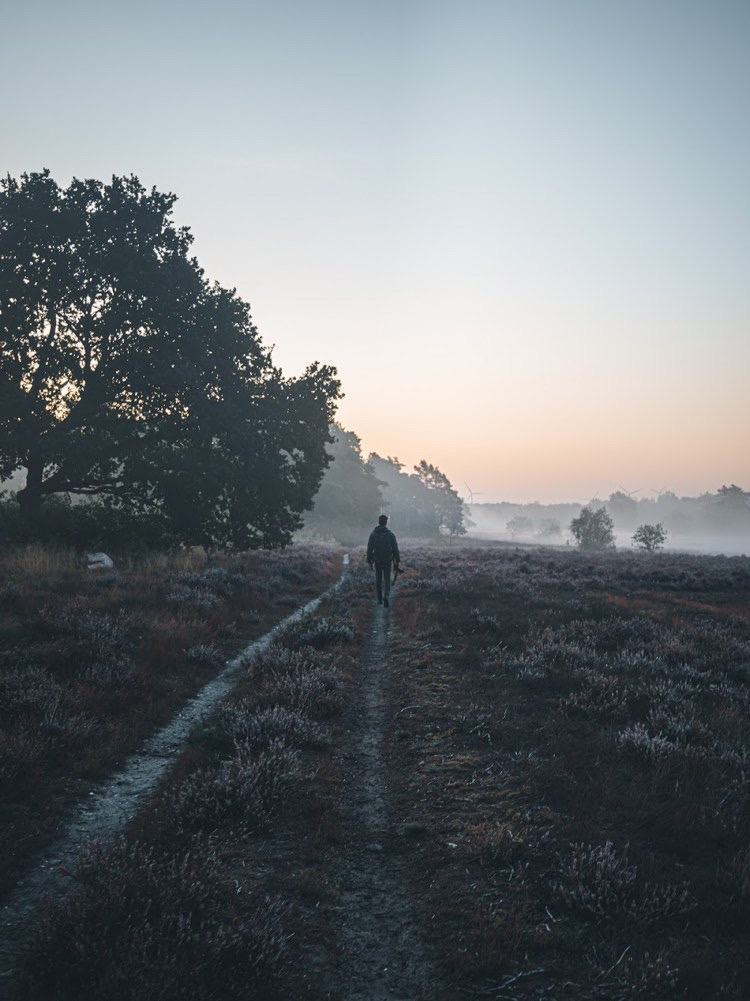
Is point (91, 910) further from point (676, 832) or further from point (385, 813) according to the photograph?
point (676, 832)

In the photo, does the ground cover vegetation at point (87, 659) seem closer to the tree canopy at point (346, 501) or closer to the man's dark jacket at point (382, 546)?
the man's dark jacket at point (382, 546)

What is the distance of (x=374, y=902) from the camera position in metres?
4.51

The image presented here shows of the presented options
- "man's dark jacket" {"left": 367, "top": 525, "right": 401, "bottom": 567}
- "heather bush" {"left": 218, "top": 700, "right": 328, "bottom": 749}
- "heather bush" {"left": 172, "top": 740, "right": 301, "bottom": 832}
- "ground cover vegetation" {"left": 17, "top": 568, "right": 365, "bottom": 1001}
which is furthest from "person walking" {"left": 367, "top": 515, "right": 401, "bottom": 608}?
"heather bush" {"left": 172, "top": 740, "right": 301, "bottom": 832}

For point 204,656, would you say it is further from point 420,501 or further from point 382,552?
point 420,501

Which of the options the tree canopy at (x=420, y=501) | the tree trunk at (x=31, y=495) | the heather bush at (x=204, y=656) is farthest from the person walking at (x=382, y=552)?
Result: the tree canopy at (x=420, y=501)

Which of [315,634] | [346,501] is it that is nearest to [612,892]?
[315,634]

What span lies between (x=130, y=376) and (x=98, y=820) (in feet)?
70.5

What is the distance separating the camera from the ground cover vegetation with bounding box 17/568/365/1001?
3393 millimetres

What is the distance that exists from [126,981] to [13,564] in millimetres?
17868

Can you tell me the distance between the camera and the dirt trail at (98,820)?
396cm

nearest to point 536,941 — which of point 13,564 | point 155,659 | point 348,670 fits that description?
point 348,670

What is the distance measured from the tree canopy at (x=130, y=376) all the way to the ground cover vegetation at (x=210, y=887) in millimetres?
18470

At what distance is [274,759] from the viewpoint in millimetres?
6281

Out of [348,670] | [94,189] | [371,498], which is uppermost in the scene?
[94,189]
